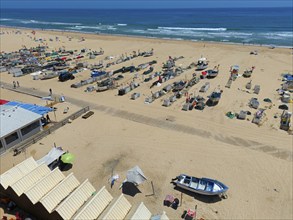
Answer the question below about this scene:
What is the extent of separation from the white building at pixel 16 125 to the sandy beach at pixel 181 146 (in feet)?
4.83

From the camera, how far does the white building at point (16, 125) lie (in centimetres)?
2353

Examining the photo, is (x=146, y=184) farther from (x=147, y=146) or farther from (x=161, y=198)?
(x=147, y=146)

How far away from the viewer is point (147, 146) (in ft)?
80.9

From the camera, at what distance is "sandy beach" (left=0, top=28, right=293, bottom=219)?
1853 centimetres

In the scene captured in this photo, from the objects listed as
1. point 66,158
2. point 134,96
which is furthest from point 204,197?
point 134,96

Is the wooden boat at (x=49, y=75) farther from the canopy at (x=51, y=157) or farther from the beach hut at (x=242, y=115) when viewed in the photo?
the beach hut at (x=242, y=115)

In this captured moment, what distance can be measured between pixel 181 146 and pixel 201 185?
19.8 feet

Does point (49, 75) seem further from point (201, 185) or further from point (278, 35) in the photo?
point (278, 35)

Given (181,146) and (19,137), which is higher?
(181,146)

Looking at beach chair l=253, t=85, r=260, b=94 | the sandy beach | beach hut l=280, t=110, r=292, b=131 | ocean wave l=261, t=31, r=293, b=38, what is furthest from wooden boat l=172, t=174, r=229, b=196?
ocean wave l=261, t=31, r=293, b=38

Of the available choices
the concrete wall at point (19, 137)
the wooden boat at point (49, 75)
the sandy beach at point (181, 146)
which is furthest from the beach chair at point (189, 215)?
the wooden boat at point (49, 75)

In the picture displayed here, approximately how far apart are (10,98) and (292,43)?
249ft

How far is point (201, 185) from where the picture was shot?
744 inches

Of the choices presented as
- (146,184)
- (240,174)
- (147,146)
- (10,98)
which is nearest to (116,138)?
(147,146)
